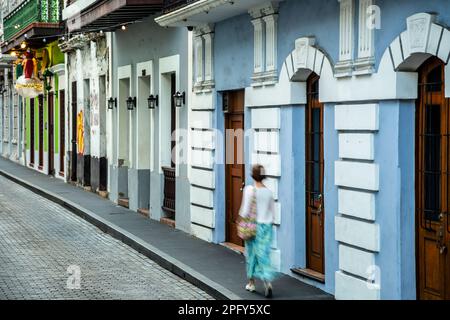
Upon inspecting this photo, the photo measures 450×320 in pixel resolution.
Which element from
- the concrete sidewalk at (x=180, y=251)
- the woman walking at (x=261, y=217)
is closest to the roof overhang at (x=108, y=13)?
the concrete sidewalk at (x=180, y=251)

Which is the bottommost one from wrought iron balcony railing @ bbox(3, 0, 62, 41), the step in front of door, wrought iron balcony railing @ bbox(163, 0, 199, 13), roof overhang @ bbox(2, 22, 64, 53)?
the step in front of door

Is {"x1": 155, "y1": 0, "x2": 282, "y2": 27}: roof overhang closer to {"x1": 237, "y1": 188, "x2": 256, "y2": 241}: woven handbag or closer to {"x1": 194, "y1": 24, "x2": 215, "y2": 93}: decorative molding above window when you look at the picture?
{"x1": 194, "y1": 24, "x2": 215, "y2": 93}: decorative molding above window

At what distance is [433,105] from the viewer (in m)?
9.12

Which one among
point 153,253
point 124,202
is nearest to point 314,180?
point 153,253

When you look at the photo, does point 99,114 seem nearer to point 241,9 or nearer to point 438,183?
point 241,9

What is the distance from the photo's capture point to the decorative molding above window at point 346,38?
10.2 metres

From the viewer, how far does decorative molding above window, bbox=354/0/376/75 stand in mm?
9703

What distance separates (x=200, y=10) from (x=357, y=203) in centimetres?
488

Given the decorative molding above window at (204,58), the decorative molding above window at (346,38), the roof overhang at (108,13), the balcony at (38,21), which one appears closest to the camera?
the decorative molding above window at (346,38)

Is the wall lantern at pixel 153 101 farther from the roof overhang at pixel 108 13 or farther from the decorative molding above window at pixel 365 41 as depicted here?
the decorative molding above window at pixel 365 41

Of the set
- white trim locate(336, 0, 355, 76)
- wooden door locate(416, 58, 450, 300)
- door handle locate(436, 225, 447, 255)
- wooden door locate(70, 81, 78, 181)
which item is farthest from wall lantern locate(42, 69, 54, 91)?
door handle locate(436, 225, 447, 255)

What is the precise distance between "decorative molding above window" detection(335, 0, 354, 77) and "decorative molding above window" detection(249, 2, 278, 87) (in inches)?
81.2
